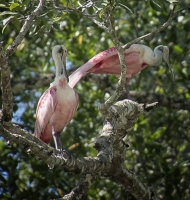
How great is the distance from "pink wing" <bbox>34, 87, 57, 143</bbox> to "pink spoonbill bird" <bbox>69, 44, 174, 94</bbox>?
1.54 feet

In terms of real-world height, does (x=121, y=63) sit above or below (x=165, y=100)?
above

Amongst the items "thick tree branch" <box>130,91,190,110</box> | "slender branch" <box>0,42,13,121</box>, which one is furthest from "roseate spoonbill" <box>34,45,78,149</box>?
"thick tree branch" <box>130,91,190,110</box>

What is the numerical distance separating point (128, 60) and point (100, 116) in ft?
3.96

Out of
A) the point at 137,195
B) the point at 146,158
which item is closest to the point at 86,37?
the point at 146,158

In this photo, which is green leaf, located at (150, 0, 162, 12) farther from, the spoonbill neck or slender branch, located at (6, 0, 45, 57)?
the spoonbill neck

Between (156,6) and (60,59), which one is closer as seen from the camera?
(156,6)

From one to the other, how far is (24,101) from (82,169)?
3.30 m

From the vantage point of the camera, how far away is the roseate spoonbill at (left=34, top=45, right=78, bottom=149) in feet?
18.4

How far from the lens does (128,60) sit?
672cm

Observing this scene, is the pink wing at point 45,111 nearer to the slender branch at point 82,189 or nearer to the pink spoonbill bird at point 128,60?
the pink spoonbill bird at point 128,60

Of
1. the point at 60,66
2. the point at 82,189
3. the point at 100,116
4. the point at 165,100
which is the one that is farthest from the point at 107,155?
the point at 100,116

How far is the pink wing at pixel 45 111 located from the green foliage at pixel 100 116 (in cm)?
91

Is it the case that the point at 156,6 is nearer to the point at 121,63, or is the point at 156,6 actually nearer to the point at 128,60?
the point at 121,63

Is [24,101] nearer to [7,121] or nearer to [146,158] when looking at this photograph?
[146,158]
